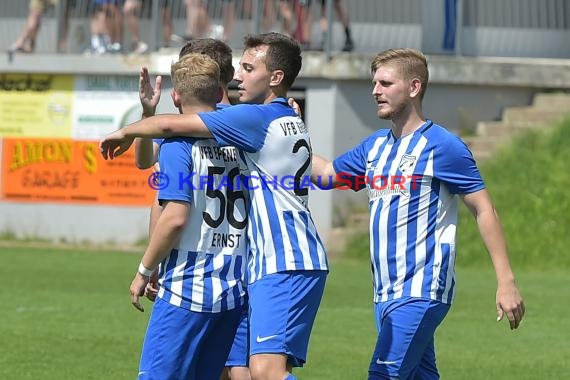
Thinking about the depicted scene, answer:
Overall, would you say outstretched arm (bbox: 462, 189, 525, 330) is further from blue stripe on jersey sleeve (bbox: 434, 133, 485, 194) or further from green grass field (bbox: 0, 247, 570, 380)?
green grass field (bbox: 0, 247, 570, 380)

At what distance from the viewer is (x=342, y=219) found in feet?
70.9

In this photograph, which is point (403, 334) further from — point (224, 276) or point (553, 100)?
point (553, 100)

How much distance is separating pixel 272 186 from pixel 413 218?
74 cm

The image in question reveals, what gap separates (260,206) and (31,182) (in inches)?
689

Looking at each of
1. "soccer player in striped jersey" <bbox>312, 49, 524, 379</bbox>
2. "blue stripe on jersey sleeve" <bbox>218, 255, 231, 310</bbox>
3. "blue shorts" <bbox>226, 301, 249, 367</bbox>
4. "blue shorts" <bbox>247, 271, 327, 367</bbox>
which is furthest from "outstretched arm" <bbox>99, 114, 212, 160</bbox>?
"blue shorts" <bbox>226, 301, 249, 367</bbox>

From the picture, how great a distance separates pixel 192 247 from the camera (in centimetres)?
661

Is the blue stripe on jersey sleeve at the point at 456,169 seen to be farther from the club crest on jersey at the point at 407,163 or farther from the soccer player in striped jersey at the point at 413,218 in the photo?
the club crest on jersey at the point at 407,163

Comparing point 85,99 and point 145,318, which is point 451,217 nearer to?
point 145,318

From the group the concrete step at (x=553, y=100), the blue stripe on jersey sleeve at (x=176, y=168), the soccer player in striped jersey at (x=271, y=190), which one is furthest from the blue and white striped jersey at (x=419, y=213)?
the concrete step at (x=553, y=100)

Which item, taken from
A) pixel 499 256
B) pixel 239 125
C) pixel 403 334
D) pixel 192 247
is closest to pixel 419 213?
pixel 499 256

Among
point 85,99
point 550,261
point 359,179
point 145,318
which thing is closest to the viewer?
point 359,179

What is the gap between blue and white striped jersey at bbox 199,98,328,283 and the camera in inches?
260

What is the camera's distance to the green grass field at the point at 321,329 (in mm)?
10375

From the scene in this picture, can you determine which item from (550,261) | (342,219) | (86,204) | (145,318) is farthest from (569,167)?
(145,318)
